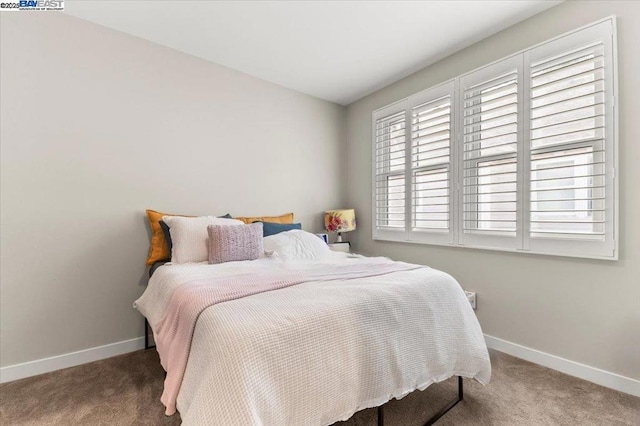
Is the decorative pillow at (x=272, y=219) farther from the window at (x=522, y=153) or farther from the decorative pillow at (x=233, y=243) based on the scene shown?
the window at (x=522, y=153)

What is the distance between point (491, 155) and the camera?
236 centimetres

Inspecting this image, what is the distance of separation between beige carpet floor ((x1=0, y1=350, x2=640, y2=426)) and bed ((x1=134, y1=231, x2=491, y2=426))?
238 mm

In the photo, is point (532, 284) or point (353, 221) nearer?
point (532, 284)

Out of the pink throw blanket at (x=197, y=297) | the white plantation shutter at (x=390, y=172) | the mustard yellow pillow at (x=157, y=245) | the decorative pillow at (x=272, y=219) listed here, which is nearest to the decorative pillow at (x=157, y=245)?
the mustard yellow pillow at (x=157, y=245)

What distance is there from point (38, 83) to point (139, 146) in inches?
27.8

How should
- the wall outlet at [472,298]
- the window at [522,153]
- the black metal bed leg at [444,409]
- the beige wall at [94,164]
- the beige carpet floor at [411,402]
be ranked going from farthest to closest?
the wall outlet at [472,298] → the beige wall at [94,164] → the window at [522,153] → the beige carpet floor at [411,402] → the black metal bed leg at [444,409]

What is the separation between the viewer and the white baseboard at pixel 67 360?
1936 millimetres

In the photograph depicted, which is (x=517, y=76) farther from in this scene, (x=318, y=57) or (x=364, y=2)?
(x=318, y=57)

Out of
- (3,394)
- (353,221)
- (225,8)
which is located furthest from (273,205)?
(3,394)

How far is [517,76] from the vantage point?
7.26 ft

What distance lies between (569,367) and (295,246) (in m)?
2.09

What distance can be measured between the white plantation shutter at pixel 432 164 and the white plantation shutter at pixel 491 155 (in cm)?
14

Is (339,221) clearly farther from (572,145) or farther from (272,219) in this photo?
(572,145)

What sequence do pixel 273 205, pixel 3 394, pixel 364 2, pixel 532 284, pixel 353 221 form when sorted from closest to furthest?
pixel 3 394 → pixel 364 2 → pixel 532 284 → pixel 273 205 → pixel 353 221
